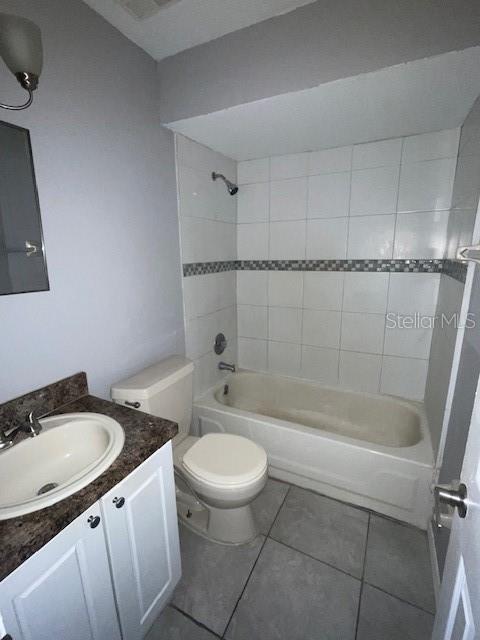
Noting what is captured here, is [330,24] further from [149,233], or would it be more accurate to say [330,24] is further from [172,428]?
[172,428]

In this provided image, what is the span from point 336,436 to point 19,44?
6.70ft

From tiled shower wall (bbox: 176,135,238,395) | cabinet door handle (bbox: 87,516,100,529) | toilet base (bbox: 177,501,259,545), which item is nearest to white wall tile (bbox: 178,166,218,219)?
tiled shower wall (bbox: 176,135,238,395)

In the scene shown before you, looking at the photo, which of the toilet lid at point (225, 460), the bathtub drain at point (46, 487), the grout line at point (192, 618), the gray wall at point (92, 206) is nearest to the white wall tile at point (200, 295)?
the gray wall at point (92, 206)

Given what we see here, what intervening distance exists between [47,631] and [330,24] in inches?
83.0

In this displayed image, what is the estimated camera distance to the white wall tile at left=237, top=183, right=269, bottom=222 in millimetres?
2246

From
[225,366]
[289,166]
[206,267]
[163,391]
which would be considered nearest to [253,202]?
[289,166]

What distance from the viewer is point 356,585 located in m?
1.27

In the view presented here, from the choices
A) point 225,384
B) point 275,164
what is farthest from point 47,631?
point 275,164

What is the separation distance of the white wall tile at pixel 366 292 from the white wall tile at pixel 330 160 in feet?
2.34

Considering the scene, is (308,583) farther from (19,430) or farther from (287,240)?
(287,240)

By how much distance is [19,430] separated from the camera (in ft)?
3.11

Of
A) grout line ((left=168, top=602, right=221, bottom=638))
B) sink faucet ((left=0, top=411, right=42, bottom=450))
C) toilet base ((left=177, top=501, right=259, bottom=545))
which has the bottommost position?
grout line ((left=168, top=602, right=221, bottom=638))

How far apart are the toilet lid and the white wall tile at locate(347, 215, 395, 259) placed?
144 cm

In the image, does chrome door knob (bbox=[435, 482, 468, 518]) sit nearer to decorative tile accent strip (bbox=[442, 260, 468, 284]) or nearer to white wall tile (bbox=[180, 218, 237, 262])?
decorative tile accent strip (bbox=[442, 260, 468, 284])
